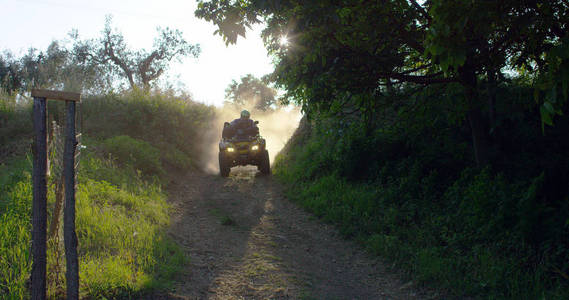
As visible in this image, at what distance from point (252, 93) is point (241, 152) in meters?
50.6

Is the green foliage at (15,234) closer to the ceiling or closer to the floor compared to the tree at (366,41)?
closer to the floor

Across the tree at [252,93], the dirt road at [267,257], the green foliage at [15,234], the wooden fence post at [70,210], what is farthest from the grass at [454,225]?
the tree at [252,93]

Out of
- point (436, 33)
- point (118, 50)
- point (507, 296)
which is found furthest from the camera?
point (118, 50)

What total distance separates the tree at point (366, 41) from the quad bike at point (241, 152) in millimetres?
5207

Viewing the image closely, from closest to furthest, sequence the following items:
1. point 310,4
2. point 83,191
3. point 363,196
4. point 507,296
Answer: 1. point 507,296
2. point 310,4
3. point 83,191
4. point 363,196

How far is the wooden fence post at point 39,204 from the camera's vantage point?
128 inches

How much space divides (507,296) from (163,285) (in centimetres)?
355

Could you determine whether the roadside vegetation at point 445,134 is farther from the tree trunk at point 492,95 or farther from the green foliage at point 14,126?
the green foliage at point 14,126

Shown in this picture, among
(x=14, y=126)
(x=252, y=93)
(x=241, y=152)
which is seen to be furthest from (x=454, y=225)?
(x=252, y=93)

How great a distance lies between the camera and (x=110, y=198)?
6.60m

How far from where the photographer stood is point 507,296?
383 cm

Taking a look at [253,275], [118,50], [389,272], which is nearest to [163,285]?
[253,275]

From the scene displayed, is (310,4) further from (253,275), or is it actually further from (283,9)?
(253,275)

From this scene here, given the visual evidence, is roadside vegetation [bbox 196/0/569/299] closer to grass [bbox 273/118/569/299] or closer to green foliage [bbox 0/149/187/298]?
grass [bbox 273/118/569/299]
